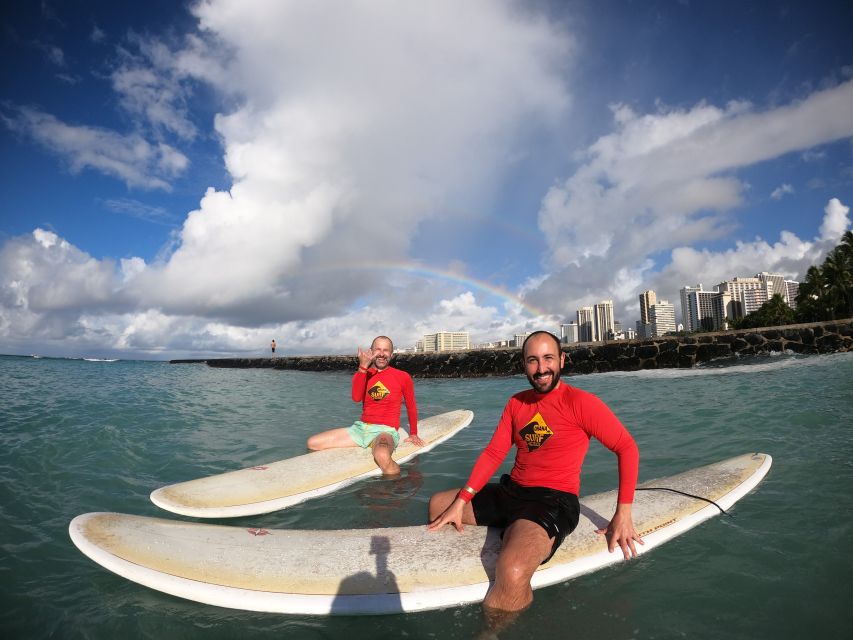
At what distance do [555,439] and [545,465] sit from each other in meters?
0.21

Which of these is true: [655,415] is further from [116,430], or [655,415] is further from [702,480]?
[116,430]

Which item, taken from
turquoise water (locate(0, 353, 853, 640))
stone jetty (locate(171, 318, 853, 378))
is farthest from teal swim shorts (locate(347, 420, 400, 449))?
stone jetty (locate(171, 318, 853, 378))

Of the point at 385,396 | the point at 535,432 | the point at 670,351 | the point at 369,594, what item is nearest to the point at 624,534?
the point at 535,432

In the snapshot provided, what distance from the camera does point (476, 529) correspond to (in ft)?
11.0

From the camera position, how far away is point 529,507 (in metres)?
3.03

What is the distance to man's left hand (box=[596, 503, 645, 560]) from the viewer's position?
305 cm

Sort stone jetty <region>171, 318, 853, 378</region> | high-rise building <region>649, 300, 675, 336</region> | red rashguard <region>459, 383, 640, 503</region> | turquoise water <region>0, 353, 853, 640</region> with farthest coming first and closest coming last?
high-rise building <region>649, 300, 675, 336</region>, stone jetty <region>171, 318, 853, 378</region>, red rashguard <region>459, 383, 640, 503</region>, turquoise water <region>0, 353, 853, 640</region>

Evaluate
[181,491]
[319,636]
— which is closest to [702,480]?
[319,636]

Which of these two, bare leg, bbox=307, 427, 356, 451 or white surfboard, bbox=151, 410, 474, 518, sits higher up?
bare leg, bbox=307, 427, 356, 451

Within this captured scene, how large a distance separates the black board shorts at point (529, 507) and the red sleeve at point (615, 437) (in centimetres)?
38

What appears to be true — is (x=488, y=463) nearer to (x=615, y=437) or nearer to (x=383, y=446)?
(x=615, y=437)

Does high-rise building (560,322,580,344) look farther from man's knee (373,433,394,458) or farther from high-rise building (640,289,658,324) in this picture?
man's knee (373,433,394,458)

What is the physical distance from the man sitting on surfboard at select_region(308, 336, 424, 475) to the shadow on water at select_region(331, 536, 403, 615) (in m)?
3.47

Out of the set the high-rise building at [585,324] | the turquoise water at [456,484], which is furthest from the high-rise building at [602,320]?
the turquoise water at [456,484]
